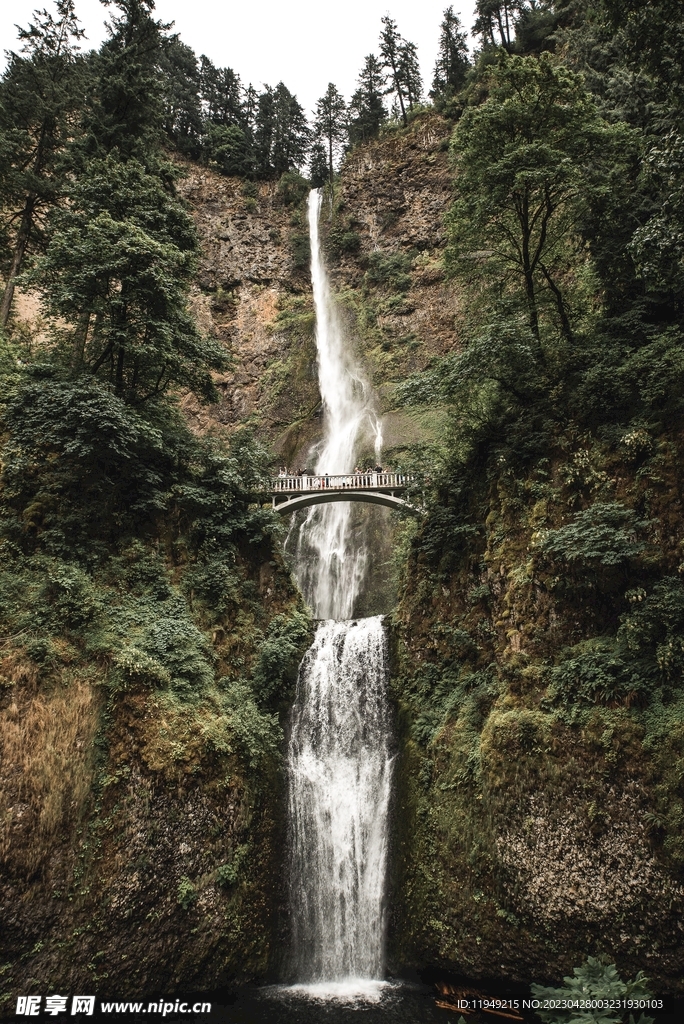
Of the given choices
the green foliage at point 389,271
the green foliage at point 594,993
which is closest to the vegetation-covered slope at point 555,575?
the green foliage at point 594,993

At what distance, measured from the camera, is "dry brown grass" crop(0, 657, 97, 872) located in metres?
10.2

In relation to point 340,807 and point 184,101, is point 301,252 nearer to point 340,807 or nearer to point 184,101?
point 184,101

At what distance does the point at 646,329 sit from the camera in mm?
13086

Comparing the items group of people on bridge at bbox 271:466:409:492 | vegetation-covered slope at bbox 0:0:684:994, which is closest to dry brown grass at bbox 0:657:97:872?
vegetation-covered slope at bbox 0:0:684:994

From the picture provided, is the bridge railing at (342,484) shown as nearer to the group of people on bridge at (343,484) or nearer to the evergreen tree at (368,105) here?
the group of people on bridge at (343,484)

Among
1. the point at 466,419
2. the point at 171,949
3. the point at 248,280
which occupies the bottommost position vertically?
the point at 171,949

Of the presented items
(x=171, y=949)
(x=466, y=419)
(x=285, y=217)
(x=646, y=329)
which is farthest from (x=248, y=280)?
(x=171, y=949)

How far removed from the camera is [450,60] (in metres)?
43.1

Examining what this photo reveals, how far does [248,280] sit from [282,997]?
4011 centimetres

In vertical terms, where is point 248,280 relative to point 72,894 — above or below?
above

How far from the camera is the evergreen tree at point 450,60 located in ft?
138

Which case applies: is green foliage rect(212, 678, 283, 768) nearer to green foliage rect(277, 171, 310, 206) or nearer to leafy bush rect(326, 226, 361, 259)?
leafy bush rect(326, 226, 361, 259)

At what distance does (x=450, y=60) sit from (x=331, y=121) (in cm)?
1025

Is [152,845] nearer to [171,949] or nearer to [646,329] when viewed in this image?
[171,949]
